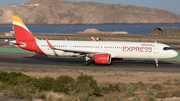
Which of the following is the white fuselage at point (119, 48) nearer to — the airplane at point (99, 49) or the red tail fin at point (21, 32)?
the airplane at point (99, 49)

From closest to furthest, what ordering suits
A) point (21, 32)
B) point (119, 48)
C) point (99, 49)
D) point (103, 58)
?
point (103, 58), point (119, 48), point (99, 49), point (21, 32)

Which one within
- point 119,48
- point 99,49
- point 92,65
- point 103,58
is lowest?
point 92,65

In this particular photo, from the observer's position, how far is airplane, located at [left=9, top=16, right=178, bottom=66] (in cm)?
3381

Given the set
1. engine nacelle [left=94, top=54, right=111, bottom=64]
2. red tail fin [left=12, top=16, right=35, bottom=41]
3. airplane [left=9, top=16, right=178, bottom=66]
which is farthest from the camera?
red tail fin [left=12, top=16, right=35, bottom=41]

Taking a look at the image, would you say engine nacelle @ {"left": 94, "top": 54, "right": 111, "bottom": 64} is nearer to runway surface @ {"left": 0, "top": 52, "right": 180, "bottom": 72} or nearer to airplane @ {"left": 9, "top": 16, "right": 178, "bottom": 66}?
airplane @ {"left": 9, "top": 16, "right": 178, "bottom": 66}

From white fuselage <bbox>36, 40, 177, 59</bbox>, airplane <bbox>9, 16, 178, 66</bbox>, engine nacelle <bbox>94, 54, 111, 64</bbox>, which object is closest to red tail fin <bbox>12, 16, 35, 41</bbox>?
airplane <bbox>9, 16, 178, 66</bbox>

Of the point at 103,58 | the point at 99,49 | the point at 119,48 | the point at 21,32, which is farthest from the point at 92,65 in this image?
the point at 21,32

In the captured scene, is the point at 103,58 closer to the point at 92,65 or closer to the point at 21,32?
the point at 92,65

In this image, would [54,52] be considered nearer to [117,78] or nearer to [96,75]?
[96,75]

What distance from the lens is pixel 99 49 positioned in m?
35.0

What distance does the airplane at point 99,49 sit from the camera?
33812mm

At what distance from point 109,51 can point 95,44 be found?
8.17ft

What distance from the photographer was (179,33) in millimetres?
97750

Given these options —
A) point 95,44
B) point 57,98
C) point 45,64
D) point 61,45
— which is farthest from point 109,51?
point 57,98
